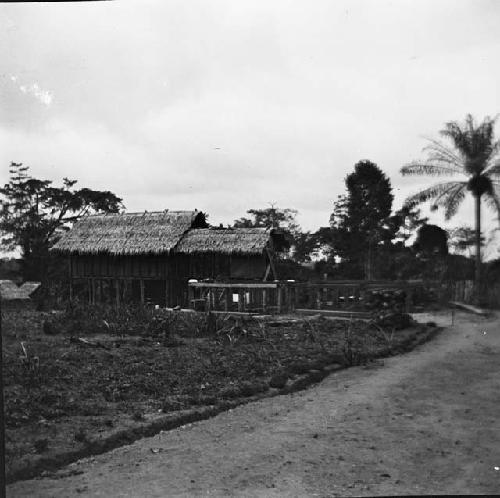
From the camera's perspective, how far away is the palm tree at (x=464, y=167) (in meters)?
4.59

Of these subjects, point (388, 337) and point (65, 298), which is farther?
point (388, 337)

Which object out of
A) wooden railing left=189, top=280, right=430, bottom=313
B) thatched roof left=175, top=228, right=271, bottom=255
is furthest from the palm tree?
wooden railing left=189, top=280, right=430, bottom=313

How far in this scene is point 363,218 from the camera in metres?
5.46

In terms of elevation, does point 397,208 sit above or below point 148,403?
above

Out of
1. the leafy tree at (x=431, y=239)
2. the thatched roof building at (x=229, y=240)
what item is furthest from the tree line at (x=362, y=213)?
the thatched roof building at (x=229, y=240)

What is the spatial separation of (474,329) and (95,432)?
7.34m

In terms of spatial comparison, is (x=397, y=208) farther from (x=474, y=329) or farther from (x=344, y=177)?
(x=474, y=329)

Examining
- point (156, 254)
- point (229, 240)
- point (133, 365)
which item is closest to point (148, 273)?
point (156, 254)

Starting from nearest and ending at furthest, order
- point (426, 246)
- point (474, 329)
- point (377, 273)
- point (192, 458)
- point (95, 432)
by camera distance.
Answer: point (192, 458) < point (95, 432) < point (426, 246) < point (377, 273) < point (474, 329)

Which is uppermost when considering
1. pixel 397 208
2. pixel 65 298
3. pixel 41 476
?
pixel 397 208

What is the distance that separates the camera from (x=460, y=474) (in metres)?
3.64

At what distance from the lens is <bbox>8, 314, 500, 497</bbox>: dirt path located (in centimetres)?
349

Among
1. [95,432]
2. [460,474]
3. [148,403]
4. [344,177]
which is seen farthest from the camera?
[148,403]

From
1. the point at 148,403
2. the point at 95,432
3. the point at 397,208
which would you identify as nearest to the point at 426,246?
the point at 397,208
